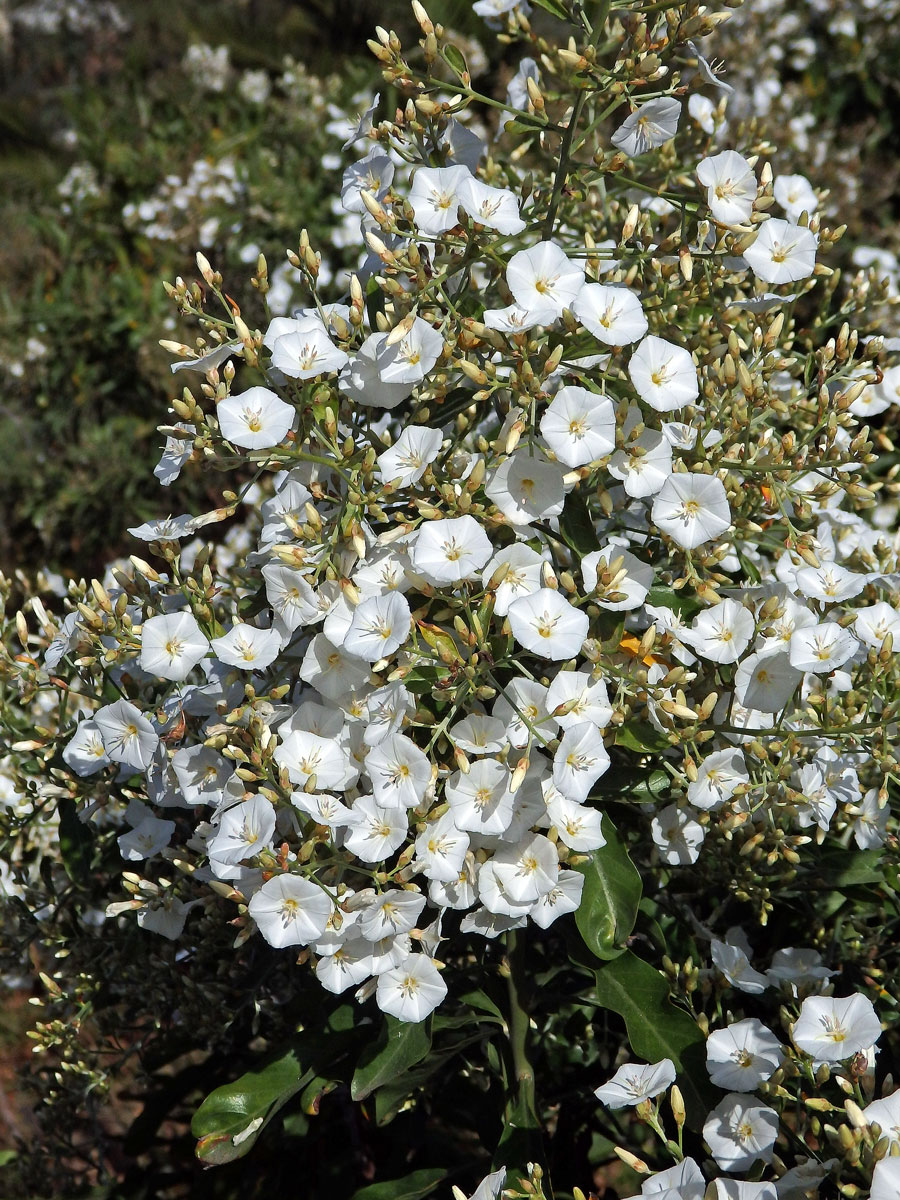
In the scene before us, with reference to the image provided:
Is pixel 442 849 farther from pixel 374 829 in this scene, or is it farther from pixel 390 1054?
pixel 390 1054

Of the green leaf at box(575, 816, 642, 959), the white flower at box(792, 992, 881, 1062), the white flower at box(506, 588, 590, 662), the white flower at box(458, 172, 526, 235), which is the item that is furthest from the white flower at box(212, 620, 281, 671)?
the white flower at box(792, 992, 881, 1062)

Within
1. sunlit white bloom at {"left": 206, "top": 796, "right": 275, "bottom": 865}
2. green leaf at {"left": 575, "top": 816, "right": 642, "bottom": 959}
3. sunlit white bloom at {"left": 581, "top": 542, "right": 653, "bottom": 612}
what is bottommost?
green leaf at {"left": 575, "top": 816, "right": 642, "bottom": 959}

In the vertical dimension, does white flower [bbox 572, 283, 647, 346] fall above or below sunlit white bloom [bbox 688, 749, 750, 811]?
above

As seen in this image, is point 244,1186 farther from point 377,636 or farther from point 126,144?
point 126,144

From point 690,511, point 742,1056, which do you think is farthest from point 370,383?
point 742,1056

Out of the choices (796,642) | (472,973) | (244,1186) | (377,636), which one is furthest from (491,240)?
(244,1186)

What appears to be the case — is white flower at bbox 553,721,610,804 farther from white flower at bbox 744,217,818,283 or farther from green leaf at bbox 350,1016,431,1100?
white flower at bbox 744,217,818,283
